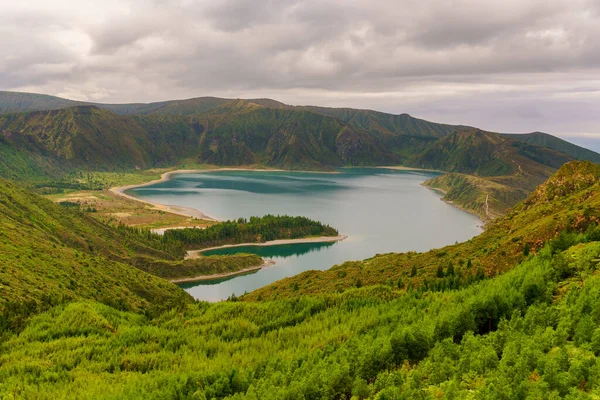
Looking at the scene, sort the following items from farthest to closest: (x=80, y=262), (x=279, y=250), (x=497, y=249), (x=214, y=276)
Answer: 1. (x=279, y=250)
2. (x=214, y=276)
3. (x=80, y=262)
4. (x=497, y=249)

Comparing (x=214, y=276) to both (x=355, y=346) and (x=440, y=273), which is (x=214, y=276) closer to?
(x=440, y=273)

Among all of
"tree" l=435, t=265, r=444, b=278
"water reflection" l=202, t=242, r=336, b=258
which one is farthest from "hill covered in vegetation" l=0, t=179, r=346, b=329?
"tree" l=435, t=265, r=444, b=278

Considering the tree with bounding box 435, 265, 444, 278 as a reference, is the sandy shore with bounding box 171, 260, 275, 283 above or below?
below

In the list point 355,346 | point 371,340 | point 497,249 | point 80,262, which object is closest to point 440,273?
point 497,249

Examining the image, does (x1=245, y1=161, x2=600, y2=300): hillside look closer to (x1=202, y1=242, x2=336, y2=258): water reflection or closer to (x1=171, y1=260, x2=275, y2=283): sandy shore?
(x1=171, y1=260, x2=275, y2=283): sandy shore

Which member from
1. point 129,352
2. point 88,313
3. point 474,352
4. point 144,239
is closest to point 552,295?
point 474,352
